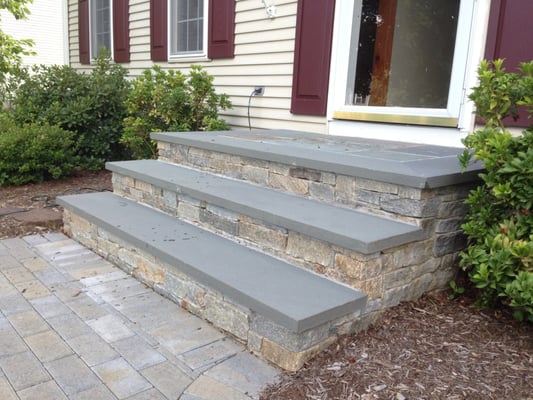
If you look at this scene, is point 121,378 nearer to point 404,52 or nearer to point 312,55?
point 312,55

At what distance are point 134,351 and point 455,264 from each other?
169cm

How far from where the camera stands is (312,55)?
4301 millimetres

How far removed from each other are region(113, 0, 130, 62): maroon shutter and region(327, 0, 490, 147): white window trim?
410cm

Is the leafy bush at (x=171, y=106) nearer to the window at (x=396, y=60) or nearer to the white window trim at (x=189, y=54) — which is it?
the white window trim at (x=189, y=54)

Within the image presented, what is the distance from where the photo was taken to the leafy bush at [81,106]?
5.83 m

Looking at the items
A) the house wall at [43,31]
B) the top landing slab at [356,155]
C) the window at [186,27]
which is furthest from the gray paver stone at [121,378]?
the house wall at [43,31]

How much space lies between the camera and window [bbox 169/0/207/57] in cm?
588

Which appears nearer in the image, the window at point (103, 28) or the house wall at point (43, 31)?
the window at point (103, 28)

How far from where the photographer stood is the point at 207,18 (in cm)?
548

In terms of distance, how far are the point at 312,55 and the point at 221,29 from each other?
1.46 meters

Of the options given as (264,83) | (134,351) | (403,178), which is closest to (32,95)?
(264,83)

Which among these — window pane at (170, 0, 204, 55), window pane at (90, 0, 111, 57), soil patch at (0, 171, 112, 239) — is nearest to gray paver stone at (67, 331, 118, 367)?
soil patch at (0, 171, 112, 239)

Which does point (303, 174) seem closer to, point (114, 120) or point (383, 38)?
point (383, 38)

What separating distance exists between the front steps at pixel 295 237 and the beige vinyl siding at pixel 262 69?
1.40m
